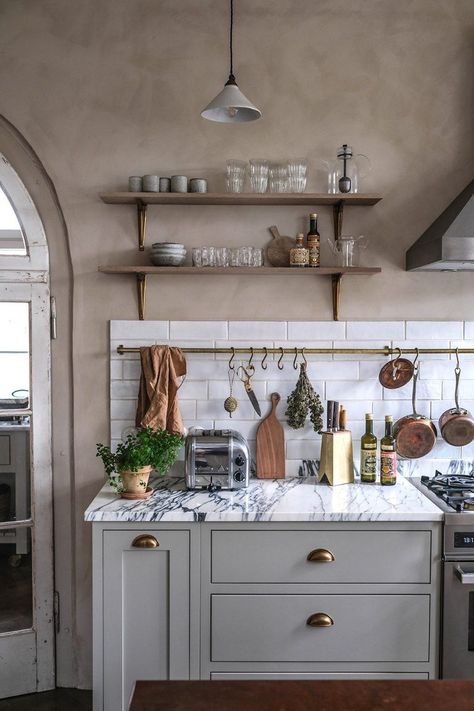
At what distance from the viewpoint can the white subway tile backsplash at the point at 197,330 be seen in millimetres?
3174

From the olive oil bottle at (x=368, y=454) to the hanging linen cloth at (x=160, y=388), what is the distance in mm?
808

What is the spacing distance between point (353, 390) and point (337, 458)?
0.39m

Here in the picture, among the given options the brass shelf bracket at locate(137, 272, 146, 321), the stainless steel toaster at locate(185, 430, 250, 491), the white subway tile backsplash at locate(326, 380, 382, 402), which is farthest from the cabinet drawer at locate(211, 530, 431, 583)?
the brass shelf bracket at locate(137, 272, 146, 321)

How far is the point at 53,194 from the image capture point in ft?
Answer: 10.4

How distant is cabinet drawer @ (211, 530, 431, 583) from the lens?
2.59m

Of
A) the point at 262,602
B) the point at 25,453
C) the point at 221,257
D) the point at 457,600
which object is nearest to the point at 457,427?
the point at 457,600

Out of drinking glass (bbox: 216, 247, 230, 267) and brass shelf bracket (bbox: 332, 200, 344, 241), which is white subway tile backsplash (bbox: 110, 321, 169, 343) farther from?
brass shelf bracket (bbox: 332, 200, 344, 241)

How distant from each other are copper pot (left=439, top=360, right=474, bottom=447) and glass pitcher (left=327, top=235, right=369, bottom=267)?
0.81 meters

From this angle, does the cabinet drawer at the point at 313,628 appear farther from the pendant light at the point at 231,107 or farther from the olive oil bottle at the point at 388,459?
the pendant light at the point at 231,107

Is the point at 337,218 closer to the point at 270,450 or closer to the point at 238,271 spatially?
the point at 238,271

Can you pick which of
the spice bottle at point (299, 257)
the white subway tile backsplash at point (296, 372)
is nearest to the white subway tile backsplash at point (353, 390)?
the white subway tile backsplash at point (296, 372)

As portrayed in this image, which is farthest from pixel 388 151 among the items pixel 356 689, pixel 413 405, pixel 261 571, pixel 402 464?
pixel 356 689

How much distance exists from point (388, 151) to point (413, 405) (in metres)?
1.18

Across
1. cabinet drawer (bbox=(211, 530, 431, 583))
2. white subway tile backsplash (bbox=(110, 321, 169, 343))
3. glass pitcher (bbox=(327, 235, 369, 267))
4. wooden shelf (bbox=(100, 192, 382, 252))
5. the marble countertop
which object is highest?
wooden shelf (bbox=(100, 192, 382, 252))
